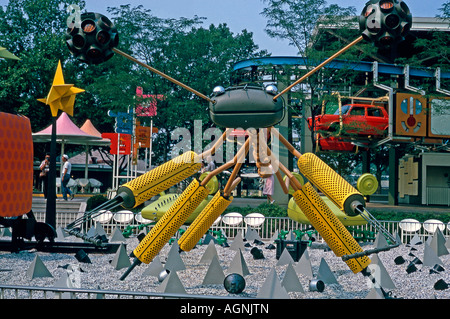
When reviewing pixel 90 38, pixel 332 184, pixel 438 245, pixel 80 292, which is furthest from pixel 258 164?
pixel 438 245

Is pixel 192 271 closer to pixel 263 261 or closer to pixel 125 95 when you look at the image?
pixel 263 261

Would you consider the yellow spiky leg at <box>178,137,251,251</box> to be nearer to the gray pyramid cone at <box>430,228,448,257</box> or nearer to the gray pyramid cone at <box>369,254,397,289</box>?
the gray pyramid cone at <box>369,254,397,289</box>

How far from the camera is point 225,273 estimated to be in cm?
766

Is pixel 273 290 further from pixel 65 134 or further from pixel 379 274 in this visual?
pixel 65 134

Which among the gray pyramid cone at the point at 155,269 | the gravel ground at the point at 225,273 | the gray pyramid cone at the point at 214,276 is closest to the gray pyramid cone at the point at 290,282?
the gravel ground at the point at 225,273

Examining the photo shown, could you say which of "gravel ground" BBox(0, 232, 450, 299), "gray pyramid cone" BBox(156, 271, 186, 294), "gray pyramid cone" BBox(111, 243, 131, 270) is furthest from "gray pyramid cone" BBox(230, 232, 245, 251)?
"gray pyramid cone" BBox(156, 271, 186, 294)

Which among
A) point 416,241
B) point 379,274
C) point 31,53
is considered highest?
point 31,53

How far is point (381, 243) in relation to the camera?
9914mm

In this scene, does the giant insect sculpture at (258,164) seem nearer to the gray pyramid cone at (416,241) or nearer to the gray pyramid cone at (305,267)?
the gray pyramid cone at (305,267)

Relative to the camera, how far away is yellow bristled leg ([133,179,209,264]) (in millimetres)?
6504

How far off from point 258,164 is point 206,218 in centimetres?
121

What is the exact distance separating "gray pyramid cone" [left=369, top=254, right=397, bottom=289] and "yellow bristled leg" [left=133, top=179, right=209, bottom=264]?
7.60 feet

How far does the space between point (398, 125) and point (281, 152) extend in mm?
4584
